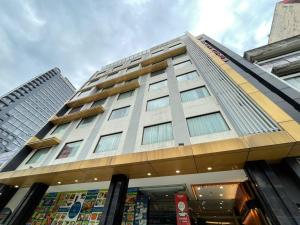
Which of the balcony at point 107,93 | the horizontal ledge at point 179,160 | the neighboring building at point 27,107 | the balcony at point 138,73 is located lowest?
the horizontal ledge at point 179,160

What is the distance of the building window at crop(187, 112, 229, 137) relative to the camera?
8209mm

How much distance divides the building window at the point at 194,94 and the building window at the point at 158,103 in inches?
47.8

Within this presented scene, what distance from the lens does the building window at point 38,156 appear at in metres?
12.8

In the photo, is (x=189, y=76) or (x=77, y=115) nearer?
(x=189, y=76)

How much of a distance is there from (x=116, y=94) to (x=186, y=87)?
26.0 feet

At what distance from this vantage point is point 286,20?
50.8 ft

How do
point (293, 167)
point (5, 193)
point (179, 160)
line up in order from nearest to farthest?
point (293, 167) → point (179, 160) → point (5, 193)

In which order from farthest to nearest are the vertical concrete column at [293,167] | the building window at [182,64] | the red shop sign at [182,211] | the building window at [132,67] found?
the building window at [132,67], the building window at [182,64], the red shop sign at [182,211], the vertical concrete column at [293,167]

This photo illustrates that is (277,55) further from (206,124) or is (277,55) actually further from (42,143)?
(42,143)

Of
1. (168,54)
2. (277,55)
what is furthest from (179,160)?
(168,54)

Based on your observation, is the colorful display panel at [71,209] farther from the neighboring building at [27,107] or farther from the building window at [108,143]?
the neighboring building at [27,107]

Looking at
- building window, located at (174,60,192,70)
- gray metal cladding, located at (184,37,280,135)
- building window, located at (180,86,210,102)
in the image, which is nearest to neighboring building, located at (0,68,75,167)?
building window, located at (174,60,192,70)

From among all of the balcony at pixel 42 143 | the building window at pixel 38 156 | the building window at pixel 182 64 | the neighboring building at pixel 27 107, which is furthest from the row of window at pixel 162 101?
the neighboring building at pixel 27 107

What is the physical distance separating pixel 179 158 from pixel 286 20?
61.2 feet
